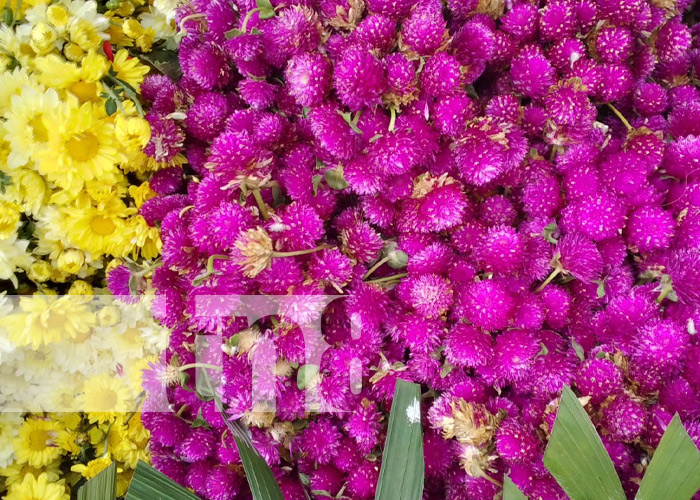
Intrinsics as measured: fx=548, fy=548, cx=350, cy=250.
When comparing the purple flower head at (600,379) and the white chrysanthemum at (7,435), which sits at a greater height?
the purple flower head at (600,379)

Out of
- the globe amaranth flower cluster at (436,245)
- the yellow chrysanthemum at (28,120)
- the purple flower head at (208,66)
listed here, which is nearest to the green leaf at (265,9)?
the globe amaranth flower cluster at (436,245)

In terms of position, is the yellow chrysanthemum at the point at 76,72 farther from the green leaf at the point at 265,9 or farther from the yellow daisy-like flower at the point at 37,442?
the yellow daisy-like flower at the point at 37,442

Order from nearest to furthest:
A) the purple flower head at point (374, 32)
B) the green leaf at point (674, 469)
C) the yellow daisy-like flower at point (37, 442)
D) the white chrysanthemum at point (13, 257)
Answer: the green leaf at point (674, 469), the purple flower head at point (374, 32), the white chrysanthemum at point (13, 257), the yellow daisy-like flower at point (37, 442)

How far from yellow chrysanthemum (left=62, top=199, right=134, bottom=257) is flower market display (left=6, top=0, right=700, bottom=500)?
18 mm

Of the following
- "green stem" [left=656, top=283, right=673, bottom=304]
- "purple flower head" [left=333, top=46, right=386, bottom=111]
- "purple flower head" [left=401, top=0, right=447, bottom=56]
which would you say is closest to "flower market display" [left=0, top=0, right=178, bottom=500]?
"purple flower head" [left=333, top=46, right=386, bottom=111]

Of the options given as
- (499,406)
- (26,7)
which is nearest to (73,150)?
(26,7)

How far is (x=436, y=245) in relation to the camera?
81 centimetres

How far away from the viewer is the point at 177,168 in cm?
98

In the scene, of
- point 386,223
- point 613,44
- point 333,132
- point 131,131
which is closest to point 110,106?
point 131,131

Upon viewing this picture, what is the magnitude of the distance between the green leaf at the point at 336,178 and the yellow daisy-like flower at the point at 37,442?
0.71 meters

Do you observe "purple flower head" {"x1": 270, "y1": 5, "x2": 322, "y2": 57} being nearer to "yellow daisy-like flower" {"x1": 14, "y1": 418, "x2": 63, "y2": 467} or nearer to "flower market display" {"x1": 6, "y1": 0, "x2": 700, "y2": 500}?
"flower market display" {"x1": 6, "y1": 0, "x2": 700, "y2": 500}

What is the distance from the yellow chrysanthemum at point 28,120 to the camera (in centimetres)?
85

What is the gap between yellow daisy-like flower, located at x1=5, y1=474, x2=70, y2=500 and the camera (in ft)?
3.16

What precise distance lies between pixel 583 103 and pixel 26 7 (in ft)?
3.00
